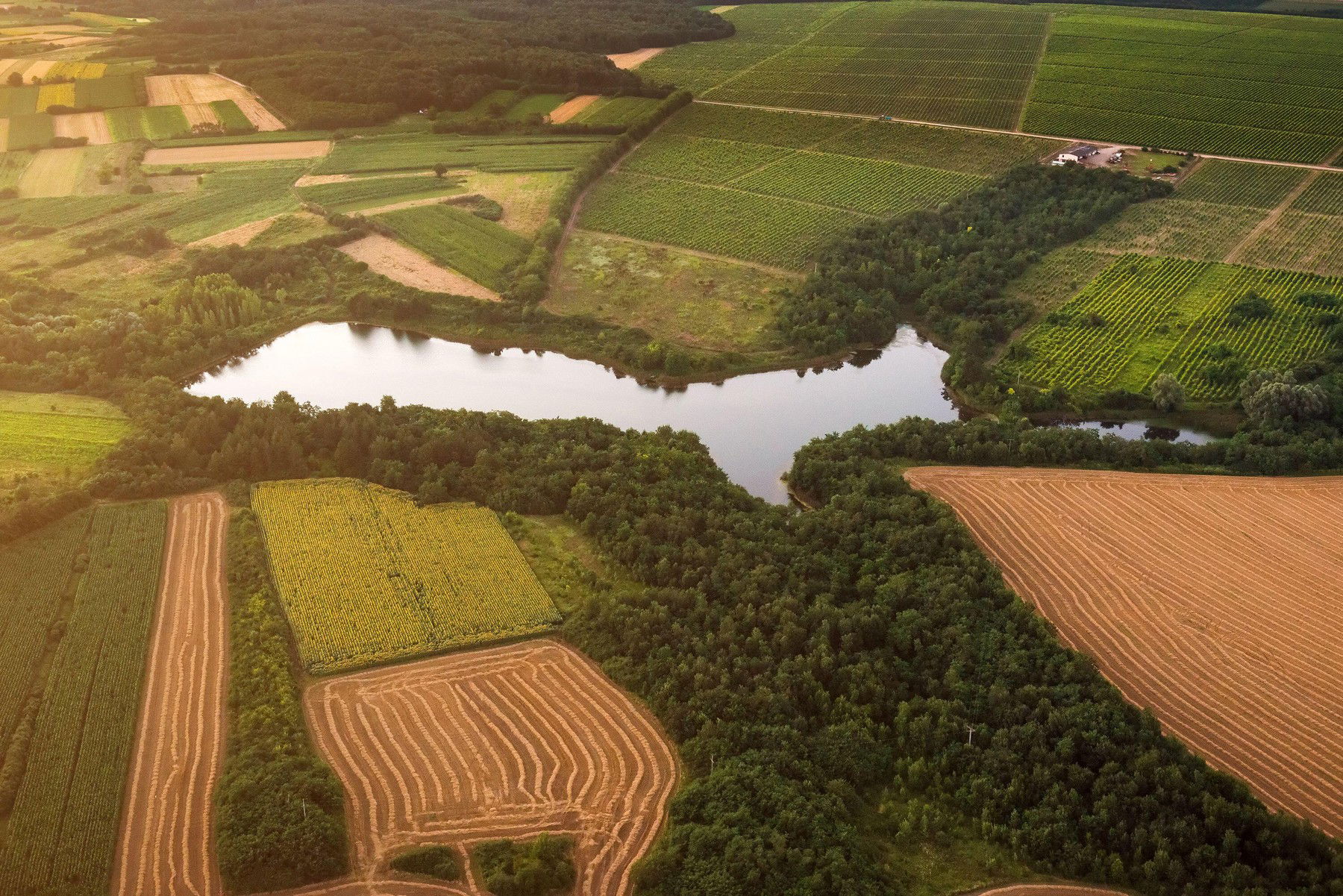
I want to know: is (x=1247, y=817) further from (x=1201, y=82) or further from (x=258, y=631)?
(x=1201, y=82)

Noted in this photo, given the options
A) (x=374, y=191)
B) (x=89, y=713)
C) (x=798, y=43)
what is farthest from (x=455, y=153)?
(x=89, y=713)

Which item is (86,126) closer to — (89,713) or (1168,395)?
(89,713)

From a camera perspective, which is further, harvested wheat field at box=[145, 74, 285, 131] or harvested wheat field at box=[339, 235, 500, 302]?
harvested wheat field at box=[145, 74, 285, 131]

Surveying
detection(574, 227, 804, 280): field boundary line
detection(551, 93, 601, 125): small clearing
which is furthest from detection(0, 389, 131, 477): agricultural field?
detection(551, 93, 601, 125): small clearing

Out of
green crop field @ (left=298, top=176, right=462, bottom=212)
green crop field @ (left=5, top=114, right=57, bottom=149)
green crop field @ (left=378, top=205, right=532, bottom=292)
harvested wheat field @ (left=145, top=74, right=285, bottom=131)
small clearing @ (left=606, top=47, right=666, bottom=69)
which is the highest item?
small clearing @ (left=606, top=47, right=666, bottom=69)

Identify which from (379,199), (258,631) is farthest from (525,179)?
(258,631)

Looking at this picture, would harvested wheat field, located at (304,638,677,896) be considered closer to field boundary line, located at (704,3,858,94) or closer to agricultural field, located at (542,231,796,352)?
agricultural field, located at (542,231,796,352)
